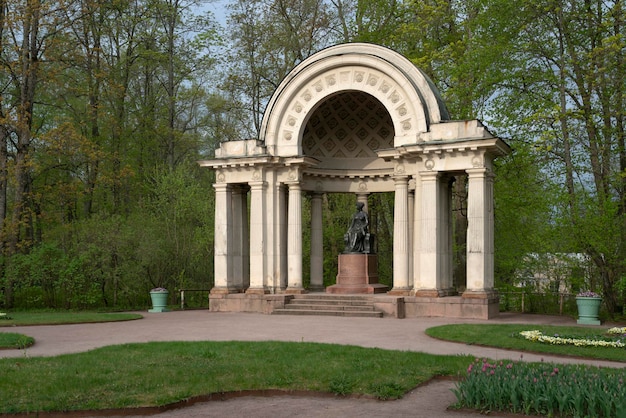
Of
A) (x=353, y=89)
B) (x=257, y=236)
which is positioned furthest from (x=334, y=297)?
(x=353, y=89)

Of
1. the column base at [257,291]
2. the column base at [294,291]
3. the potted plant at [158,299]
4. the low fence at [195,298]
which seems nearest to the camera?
the column base at [257,291]

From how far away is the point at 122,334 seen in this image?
17609 millimetres

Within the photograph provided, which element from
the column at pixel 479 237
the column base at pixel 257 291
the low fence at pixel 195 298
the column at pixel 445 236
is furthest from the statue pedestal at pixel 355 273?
the low fence at pixel 195 298

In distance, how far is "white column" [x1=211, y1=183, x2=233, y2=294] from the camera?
84.7ft

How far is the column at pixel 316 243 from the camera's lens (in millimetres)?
28031

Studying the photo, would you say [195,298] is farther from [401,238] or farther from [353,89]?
[353,89]

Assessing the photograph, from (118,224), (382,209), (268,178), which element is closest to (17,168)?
(118,224)

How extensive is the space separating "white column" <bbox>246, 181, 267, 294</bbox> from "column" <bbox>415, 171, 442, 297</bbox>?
19.8 feet

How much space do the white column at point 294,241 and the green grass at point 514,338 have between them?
28.0 feet

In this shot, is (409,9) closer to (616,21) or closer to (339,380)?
(616,21)

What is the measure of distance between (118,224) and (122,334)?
44.1ft

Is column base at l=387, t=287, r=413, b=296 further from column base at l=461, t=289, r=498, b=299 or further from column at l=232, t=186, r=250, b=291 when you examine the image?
column at l=232, t=186, r=250, b=291

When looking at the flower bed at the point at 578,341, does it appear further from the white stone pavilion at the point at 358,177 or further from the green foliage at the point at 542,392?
the white stone pavilion at the point at 358,177

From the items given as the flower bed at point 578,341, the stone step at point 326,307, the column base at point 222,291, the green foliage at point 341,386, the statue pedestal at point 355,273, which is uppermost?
the statue pedestal at point 355,273
